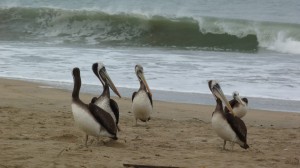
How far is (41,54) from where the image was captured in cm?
1880

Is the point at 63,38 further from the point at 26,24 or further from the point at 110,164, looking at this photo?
the point at 110,164

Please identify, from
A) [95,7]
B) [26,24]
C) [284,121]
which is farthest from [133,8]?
[284,121]

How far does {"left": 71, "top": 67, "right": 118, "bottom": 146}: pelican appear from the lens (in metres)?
7.39

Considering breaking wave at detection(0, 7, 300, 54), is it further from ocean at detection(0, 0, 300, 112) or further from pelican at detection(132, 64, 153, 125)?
pelican at detection(132, 64, 153, 125)

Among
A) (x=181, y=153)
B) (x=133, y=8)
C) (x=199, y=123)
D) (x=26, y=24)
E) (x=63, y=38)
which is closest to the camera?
(x=181, y=153)

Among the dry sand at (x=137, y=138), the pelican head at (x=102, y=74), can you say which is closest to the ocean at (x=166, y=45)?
the dry sand at (x=137, y=138)

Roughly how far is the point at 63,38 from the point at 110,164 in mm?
20489

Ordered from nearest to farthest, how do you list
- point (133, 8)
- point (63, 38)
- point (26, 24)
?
point (63, 38) → point (26, 24) → point (133, 8)

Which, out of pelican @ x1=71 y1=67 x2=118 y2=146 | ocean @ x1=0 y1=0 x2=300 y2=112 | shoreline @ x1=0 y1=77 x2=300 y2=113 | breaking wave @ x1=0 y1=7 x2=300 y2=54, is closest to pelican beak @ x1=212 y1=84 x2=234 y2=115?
pelican @ x1=71 y1=67 x2=118 y2=146

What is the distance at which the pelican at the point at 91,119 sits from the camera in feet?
24.2

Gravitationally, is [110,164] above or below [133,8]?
below

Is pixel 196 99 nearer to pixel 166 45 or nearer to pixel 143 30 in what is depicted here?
pixel 166 45

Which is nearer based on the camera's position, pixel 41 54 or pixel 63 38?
pixel 41 54

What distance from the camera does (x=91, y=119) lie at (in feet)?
24.3
